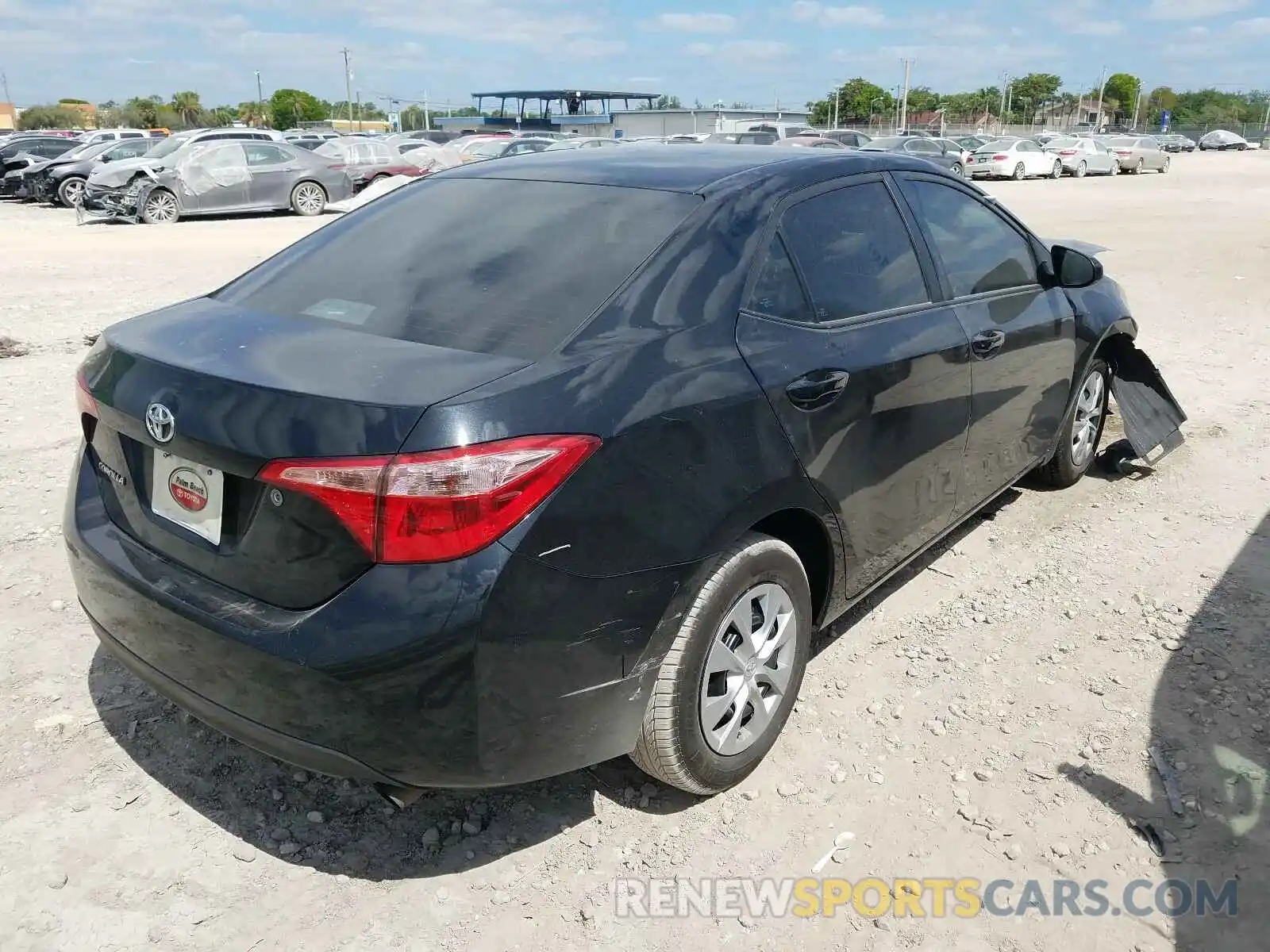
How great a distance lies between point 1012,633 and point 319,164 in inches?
768

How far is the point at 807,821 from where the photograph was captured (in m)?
2.86

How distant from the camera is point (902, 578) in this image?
432 centimetres

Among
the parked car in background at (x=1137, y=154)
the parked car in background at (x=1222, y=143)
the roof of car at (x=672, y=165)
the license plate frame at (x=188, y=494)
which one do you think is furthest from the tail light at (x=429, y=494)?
the parked car in background at (x=1222, y=143)

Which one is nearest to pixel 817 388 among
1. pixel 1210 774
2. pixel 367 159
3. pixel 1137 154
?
pixel 1210 774

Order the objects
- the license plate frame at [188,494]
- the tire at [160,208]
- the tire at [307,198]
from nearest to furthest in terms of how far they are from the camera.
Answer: the license plate frame at [188,494], the tire at [160,208], the tire at [307,198]

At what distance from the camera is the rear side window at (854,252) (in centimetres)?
309

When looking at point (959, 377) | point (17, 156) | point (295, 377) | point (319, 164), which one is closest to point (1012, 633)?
point (959, 377)

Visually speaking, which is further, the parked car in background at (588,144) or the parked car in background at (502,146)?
the parked car in background at (502,146)

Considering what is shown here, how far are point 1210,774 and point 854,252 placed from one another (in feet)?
6.37

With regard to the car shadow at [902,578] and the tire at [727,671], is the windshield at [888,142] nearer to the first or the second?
the car shadow at [902,578]

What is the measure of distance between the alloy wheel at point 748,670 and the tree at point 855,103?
95.4m

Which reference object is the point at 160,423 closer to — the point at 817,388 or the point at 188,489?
the point at 188,489

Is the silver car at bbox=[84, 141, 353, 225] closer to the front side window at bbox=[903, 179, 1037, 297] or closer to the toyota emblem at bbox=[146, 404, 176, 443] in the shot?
the front side window at bbox=[903, 179, 1037, 297]

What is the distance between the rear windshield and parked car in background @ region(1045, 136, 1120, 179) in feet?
113
